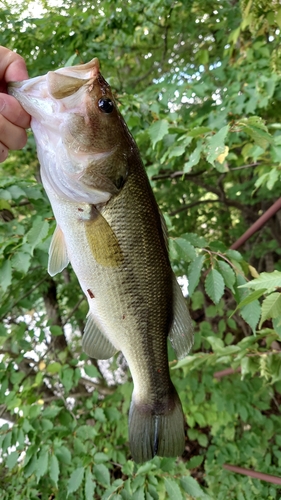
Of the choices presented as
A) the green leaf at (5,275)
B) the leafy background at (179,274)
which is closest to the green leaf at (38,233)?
the leafy background at (179,274)

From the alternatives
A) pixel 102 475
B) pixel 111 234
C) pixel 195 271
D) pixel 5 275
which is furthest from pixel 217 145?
pixel 102 475

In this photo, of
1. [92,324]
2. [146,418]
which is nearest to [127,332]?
[92,324]

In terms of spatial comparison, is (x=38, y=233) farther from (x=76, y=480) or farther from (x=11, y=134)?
(x=76, y=480)

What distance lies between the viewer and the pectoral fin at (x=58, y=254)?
125 cm

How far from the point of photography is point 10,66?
3.89 ft

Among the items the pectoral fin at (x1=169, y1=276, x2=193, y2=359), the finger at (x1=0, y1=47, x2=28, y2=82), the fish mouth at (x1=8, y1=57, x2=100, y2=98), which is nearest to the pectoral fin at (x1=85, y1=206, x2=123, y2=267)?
the pectoral fin at (x1=169, y1=276, x2=193, y2=359)

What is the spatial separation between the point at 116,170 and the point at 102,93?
0.23 metres

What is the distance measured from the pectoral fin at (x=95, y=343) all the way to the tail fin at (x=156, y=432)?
0.22 meters

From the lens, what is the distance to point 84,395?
3.65 m

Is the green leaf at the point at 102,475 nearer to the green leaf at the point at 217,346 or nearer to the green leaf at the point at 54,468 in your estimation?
the green leaf at the point at 54,468

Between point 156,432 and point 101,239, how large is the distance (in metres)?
0.73

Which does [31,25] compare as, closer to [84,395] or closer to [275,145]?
[275,145]

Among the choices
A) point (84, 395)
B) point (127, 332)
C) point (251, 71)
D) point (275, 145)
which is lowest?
point (84, 395)

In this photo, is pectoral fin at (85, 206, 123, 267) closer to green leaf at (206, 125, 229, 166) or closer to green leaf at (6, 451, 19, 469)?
green leaf at (206, 125, 229, 166)
